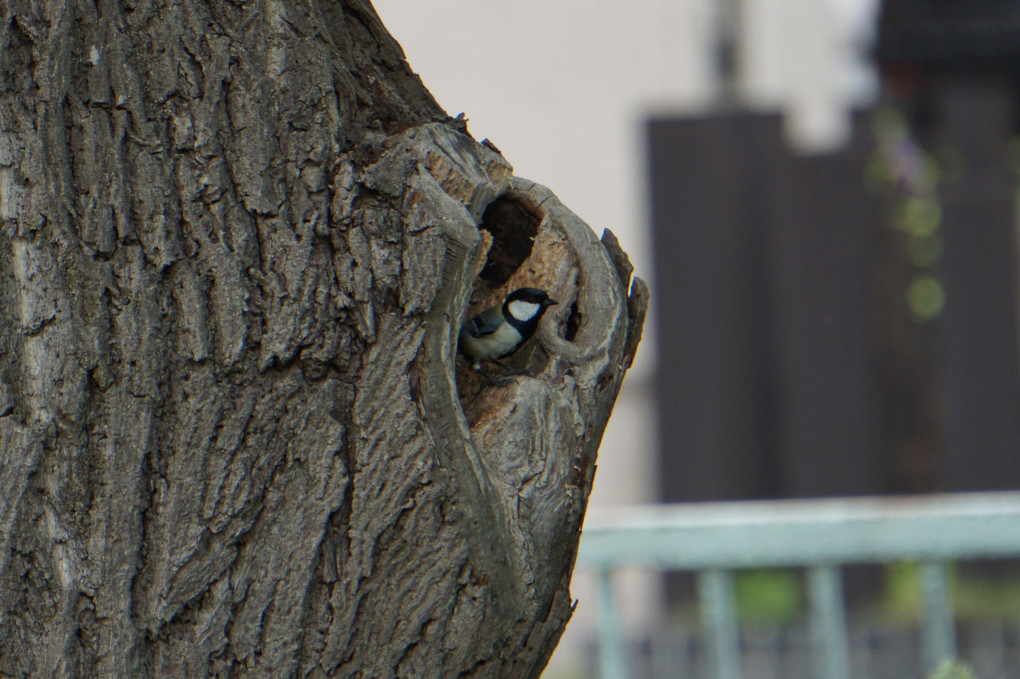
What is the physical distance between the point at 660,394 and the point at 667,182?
793 millimetres

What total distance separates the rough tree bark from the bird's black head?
0.17m

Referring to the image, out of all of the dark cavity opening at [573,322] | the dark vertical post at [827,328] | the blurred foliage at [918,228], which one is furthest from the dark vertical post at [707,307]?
the dark cavity opening at [573,322]

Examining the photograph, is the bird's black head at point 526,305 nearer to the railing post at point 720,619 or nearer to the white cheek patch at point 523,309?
the white cheek patch at point 523,309

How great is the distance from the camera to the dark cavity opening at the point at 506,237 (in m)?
1.66

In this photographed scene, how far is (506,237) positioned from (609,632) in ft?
3.01

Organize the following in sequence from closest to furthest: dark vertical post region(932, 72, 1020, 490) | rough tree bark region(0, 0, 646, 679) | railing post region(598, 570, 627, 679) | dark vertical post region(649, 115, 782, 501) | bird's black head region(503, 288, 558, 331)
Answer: rough tree bark region(0, 0, 646, 679) → bird's black head region(503, 288, 558, 331) → railing post region(598, 570, 627, 679) → dark vertical post region(932, 72, 1020, 490) → dark vertical post region(649, 115, 782, 501)

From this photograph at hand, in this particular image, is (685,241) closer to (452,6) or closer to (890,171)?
(890,171)

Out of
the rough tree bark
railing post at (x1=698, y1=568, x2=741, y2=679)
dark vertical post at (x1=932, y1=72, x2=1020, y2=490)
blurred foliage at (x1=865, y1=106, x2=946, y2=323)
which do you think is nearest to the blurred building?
blurred foliage at (x1=865, y1=106, x2=946, y2=323)

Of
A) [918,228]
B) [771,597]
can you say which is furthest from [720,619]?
[918,228]

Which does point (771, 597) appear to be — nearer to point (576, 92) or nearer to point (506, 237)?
point (506, 237)

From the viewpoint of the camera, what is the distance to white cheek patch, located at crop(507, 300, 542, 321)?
1.55 metres

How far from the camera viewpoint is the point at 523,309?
63.1 inches

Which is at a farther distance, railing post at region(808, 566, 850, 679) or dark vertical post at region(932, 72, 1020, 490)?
dark vertical post at region(932, 72, 1020, 490)

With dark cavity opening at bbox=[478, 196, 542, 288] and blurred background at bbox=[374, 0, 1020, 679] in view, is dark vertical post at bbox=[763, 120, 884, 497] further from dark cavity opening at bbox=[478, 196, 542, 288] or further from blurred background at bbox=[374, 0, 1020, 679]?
dark cavity opening at bbox=[478, 196, 542, 288]
